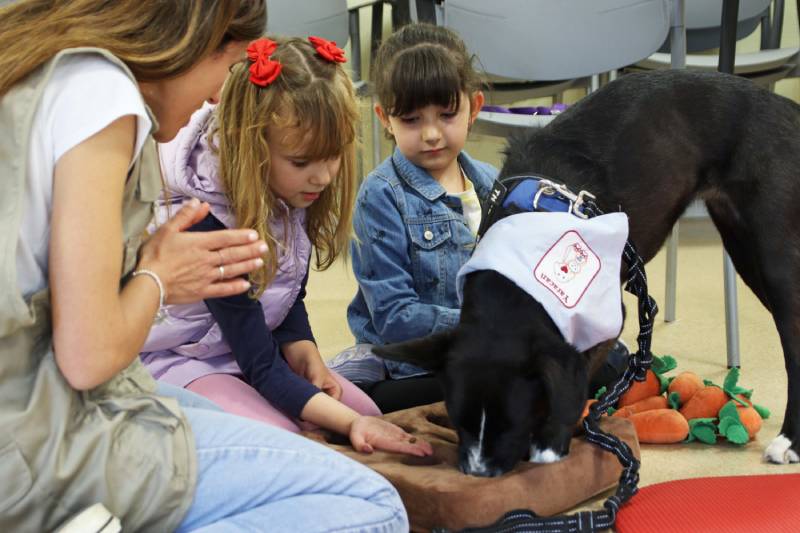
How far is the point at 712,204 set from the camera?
225 cm

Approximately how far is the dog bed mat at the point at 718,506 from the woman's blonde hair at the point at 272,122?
0.90 m

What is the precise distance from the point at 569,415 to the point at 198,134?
40.6 inches

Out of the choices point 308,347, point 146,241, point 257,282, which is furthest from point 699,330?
point 146,241

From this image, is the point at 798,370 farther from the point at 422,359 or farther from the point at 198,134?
the point at 198,134

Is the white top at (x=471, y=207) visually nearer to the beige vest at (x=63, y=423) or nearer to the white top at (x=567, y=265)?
the white top at (x=567, y=265)

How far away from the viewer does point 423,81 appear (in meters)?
2.16

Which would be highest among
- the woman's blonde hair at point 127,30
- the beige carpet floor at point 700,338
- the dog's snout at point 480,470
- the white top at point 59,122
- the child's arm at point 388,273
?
the woman's blonde hair at point 127,30

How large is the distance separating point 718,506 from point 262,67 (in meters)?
1.26

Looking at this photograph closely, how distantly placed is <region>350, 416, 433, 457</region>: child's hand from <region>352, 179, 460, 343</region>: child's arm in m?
0.37

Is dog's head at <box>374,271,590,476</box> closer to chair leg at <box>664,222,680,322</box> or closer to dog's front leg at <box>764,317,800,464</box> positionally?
dog's front leg at <box>764,317,800,464</box>

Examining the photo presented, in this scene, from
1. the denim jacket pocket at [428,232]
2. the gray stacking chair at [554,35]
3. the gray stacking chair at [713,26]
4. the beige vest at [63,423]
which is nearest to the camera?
the beige vest at [63,423]

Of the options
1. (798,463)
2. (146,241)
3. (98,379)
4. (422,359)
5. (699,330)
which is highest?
(146,241)

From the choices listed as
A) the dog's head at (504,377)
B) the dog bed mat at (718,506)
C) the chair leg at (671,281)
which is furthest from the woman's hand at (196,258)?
the chair leg at (671,281)

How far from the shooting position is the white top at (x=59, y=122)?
1082 mm
